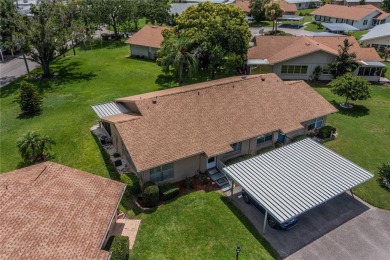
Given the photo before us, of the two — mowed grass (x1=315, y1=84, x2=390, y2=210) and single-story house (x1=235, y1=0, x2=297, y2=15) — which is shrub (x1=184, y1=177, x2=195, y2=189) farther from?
single-story house (x1=235, y1=0, x2=297, y2=15)

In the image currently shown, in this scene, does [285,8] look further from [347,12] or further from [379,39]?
[379,39]

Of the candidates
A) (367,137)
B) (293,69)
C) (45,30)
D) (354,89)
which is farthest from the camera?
(293,69)

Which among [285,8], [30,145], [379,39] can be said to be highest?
[285,8]

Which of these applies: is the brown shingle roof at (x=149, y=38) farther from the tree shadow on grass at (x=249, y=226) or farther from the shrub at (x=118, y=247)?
the shrub at (x=118, y=247)

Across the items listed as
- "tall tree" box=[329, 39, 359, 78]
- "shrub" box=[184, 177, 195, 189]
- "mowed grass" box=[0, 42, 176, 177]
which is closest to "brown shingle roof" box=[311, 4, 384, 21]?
"tall tree" box=[329, 39, 359, 78]

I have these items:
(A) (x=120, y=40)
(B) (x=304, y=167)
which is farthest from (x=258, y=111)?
(A) (x=120, y=40)

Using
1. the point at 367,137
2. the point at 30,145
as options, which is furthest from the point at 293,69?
the point at 30,145

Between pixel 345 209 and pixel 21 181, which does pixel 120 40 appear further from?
pixel 345 209

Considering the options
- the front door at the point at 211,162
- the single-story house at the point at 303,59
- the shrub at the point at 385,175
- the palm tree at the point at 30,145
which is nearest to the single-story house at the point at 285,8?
the single-story house at the point at 303,59

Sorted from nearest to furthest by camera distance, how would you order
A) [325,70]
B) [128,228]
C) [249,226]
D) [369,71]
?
[128,228], [249,226], [325,70], [369,71]
